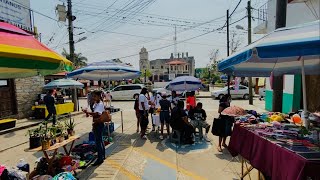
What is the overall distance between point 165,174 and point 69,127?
8.22ft

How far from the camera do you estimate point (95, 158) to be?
671cm

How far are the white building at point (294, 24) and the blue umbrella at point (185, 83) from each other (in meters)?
4.31

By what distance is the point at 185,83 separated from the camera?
12.0 metres

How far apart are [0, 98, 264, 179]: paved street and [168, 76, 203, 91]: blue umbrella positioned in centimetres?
343

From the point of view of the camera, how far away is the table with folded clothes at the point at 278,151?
9.72ft

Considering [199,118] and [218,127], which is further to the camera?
[199,118]

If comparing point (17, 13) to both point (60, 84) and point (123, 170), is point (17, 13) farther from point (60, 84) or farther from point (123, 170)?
point (123, 170)

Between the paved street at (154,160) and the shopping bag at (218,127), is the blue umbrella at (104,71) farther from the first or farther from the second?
the shopping bag at (218,127)

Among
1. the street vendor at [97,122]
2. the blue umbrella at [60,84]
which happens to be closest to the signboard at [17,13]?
the blue umbrella at [60,84]

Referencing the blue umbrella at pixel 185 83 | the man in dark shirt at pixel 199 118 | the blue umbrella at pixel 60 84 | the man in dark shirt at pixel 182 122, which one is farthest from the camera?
the blue umbrella at pixel 60 84

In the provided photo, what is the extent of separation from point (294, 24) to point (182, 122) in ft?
21.8

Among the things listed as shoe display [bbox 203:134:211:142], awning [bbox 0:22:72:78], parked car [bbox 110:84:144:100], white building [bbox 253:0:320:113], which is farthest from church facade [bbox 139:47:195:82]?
awning [bbox 0:22:72:78]

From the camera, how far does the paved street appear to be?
5.77 metres

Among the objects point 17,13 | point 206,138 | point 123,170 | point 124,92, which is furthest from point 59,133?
point 124,92
